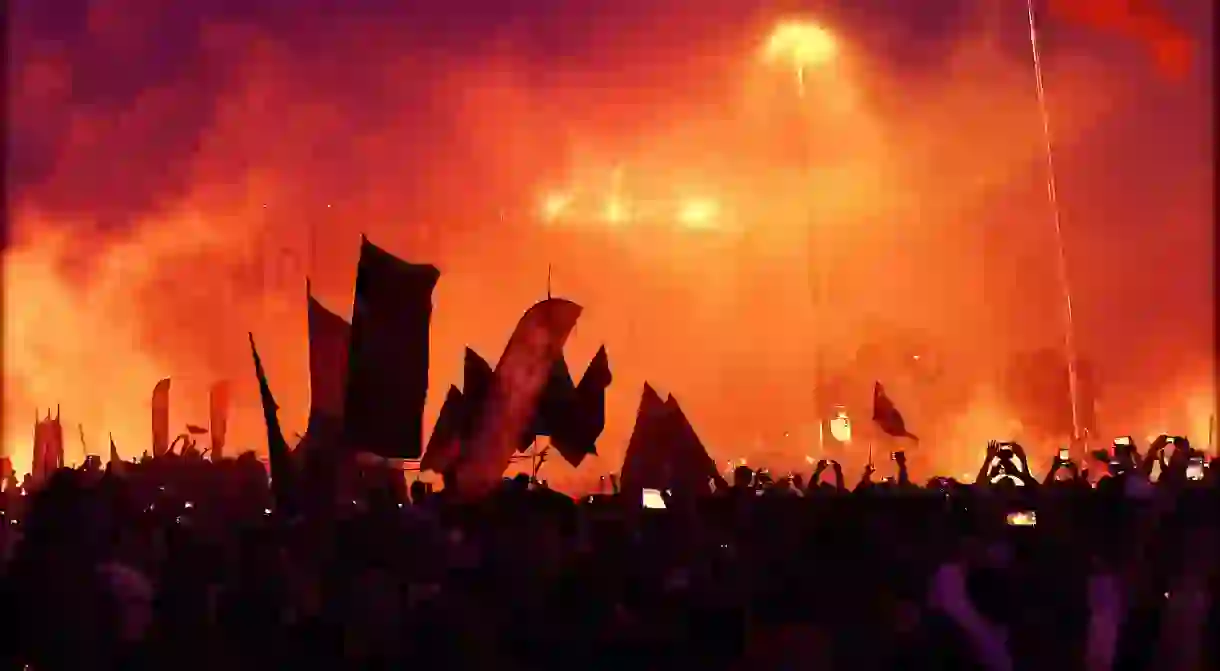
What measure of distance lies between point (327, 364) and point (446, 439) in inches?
55.8

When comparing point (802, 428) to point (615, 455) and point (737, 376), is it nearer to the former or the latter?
point (737, 376)

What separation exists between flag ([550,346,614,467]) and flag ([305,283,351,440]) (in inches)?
85.5

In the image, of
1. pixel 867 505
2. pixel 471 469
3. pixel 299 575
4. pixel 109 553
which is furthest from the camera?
pixel 471 469

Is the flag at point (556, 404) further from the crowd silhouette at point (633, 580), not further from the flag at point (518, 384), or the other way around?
the crowd silhouette at point (633, 580)

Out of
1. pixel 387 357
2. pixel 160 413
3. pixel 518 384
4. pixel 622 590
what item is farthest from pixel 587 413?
pixel 160 413

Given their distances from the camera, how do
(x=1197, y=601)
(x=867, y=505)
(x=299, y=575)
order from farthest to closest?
(x=867, y=505), (x=299, y=575), (x=1197, y=601)

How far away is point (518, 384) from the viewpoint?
819cm

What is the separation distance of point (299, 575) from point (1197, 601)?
281 cm

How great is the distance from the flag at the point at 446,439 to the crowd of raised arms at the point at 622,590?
10.9 feet

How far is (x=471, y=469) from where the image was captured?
7871 mm

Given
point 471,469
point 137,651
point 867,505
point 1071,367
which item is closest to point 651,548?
point 867,505

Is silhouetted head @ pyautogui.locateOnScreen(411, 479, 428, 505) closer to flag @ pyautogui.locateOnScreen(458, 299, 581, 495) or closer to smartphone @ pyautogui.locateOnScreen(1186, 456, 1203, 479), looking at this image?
flag @ pyautogui.locateOnScreen(458, 299, 581, 495)

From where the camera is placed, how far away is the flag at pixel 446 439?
8.95 meters

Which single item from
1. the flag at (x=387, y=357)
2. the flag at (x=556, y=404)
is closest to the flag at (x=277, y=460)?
the flag at (x=387, y=357)
